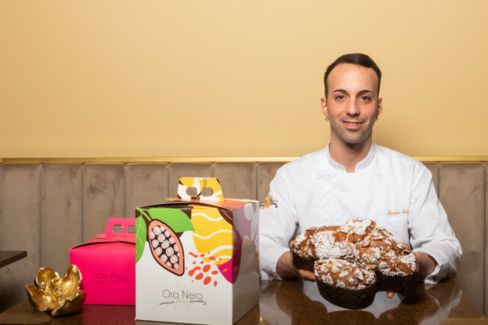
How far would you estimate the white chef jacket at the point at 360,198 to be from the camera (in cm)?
149

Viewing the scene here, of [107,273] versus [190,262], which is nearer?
[190,262]

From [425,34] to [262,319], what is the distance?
1.43 meters

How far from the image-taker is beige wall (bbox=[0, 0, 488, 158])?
195 centimetres

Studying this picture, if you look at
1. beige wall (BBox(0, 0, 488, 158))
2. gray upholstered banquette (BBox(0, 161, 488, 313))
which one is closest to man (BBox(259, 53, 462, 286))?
gray upholstered banquette (BBox(0, 161, 488, 313))

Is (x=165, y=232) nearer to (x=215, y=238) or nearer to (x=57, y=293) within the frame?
(x=215, y=238)

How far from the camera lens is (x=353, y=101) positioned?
4.82 feet

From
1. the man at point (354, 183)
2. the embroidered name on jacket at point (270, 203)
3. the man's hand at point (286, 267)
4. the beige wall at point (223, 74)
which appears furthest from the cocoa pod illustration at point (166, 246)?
the beige wall at point (223, 74)

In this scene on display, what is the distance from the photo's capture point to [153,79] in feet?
6.67

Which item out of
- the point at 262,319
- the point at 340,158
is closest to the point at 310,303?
the point at 262,319

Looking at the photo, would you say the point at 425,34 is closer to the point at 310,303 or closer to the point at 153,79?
the point at 153,79

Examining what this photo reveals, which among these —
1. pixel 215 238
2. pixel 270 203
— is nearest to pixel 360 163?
pixel 270 203

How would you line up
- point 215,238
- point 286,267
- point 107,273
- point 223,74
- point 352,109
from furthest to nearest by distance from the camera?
point 223,74 < point 352,109 < point 286,267 < point 107,273 < point 215,238

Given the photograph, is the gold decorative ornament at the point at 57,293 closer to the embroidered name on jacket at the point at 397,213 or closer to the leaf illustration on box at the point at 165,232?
the leaf illustration on box at the point at 165,232

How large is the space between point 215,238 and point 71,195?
3.90ft
